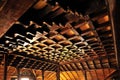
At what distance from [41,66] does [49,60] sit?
1153 mm

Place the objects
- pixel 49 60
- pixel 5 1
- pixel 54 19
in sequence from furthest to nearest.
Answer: pixel 49 60, pixel 54 19, pixel 5 1

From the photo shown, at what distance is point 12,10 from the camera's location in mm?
3096

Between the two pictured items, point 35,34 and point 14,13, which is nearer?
point 14,13

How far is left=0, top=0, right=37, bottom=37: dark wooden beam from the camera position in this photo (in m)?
2.88

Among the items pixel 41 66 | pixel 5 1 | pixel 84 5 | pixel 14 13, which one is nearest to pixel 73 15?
pixel 84 5

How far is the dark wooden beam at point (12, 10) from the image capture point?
2.88m

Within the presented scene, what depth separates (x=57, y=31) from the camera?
15.8 feet

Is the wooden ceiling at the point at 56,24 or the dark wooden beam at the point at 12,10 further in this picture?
the wooden ceiling at the point at 56,24

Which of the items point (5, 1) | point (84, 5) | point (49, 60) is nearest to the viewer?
point (5, 1)

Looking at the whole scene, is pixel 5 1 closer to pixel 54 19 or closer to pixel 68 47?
pixel 54 19

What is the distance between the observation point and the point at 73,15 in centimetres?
387

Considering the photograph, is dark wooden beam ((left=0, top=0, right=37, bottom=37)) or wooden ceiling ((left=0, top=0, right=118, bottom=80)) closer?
dark wooden beam ((left=0, top=0, right=37, bottom=37))

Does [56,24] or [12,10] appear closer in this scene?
[12,10]

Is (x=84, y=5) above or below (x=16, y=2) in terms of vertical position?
above
